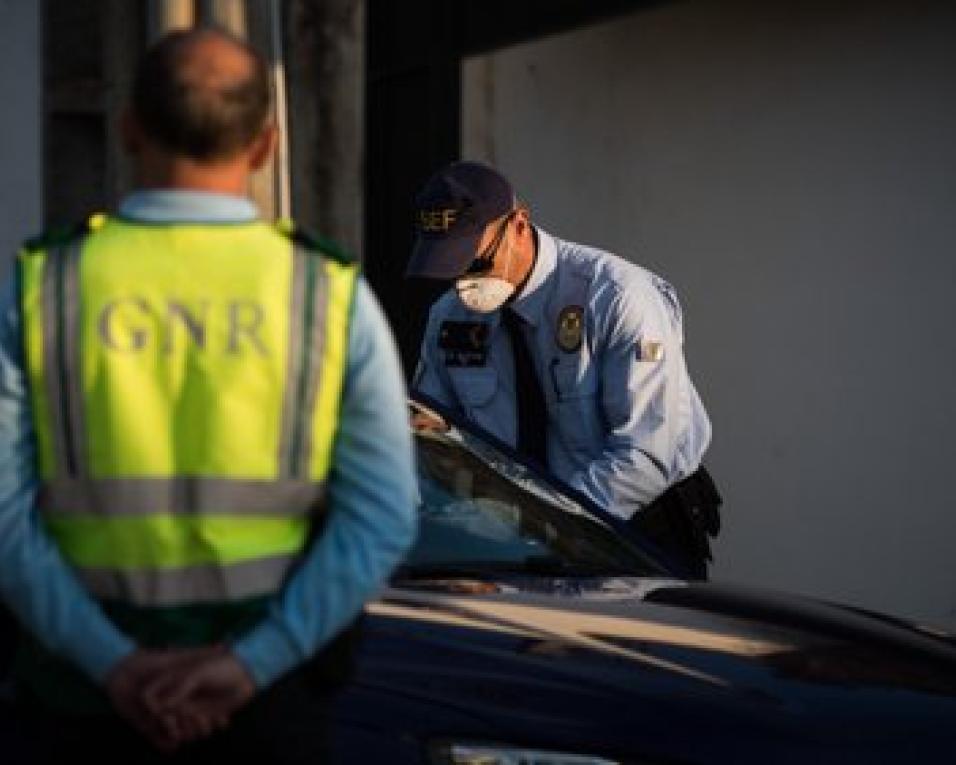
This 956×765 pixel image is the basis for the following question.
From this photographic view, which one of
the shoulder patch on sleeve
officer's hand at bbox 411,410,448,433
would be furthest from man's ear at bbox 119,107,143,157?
the shoulder patch on sleeve

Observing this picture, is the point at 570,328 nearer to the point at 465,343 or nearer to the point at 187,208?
the point at 465,343

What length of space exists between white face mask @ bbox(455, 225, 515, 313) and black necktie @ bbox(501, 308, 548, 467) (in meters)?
0.04

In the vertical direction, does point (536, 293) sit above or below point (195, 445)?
above

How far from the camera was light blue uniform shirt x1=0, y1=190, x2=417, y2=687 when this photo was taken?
3.25m

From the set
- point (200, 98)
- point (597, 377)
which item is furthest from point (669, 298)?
point (200, 98)

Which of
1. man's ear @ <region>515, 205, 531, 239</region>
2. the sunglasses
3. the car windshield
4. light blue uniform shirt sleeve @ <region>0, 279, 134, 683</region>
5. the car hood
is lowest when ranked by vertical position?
the car hood

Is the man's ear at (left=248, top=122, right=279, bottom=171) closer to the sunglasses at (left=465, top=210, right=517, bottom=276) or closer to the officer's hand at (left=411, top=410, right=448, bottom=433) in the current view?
the officer's hand at (left=411, top=410, right=448, bottom=433)

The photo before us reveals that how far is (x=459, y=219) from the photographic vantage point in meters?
6.02

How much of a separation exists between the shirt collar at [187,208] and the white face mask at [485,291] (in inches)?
110

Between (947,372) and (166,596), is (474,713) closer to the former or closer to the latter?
(166,596)

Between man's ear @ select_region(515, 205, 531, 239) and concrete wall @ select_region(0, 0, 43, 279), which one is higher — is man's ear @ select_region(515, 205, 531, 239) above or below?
below

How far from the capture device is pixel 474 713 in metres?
3.89

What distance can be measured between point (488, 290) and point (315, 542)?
9.28ft

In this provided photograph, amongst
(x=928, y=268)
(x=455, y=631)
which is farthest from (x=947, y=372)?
(x=455, y=631)
